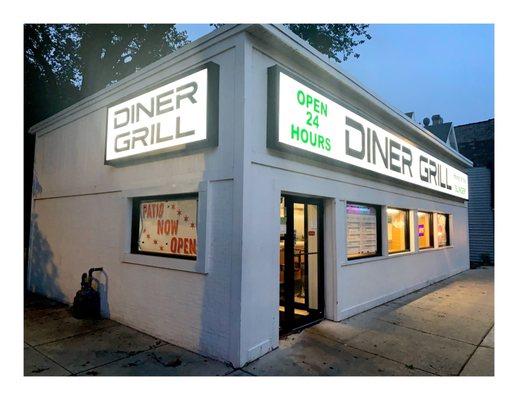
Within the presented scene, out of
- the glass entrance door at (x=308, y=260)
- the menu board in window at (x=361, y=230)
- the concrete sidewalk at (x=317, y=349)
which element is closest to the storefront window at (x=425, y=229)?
the menu board in window at (x=361, y=230)

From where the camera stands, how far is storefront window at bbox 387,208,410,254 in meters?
8.30

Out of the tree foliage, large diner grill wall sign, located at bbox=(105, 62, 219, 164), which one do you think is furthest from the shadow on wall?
the tree foliage

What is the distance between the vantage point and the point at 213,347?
14.5 ft

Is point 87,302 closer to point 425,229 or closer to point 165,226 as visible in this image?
point 165,226

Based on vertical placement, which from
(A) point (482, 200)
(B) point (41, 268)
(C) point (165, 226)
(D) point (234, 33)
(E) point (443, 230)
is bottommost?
(B) point (41, 268)

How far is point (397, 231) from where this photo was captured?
8.70 metres

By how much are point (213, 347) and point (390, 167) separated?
226 inches

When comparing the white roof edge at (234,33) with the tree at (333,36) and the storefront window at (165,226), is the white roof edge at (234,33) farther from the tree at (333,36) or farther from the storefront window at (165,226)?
the tree at (333,36)

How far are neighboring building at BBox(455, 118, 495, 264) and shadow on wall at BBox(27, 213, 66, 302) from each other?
17.7 meters

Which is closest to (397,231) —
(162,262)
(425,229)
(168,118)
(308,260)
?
(425,229)

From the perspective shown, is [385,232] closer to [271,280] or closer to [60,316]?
[271,280]

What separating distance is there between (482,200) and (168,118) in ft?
55.4

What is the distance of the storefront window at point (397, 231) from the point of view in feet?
27.2

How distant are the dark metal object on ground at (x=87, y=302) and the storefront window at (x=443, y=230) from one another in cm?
1061
